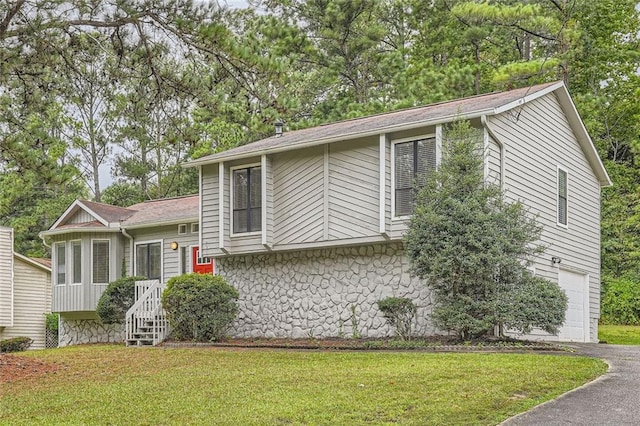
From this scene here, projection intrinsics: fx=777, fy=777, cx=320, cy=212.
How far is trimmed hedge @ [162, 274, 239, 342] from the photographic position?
17.1 metres

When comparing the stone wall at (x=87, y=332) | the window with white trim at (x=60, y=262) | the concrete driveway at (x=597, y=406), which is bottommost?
the stone wall at (x=87, y=332)

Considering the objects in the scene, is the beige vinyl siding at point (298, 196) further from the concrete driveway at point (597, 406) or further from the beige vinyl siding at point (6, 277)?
the beige vinyl siding at point (6, 277)

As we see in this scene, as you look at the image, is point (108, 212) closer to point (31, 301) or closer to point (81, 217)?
point (81, 217)

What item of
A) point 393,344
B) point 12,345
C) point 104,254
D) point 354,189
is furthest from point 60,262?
point 393,344

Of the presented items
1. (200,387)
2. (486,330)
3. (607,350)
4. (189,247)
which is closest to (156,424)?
(200,387)

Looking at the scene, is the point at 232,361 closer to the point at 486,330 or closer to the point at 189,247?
the point at 486,330

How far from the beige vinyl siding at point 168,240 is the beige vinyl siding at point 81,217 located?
63.2 inches

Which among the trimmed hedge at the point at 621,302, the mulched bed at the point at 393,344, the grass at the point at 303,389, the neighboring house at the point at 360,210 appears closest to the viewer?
Result: the grass at the point at 303,389

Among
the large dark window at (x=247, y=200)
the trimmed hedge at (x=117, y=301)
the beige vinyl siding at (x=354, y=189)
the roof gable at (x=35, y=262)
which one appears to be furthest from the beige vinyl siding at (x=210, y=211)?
the roof gable at (x=35, y=262)

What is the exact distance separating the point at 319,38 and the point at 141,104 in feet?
62.0

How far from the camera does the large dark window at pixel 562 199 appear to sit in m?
18.0

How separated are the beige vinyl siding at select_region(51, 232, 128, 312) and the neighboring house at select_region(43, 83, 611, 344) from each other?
7.68 ft

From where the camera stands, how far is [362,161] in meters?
16.5

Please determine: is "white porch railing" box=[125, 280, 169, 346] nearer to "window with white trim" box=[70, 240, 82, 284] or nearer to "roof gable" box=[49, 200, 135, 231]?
"roof gable" box=[49, 200, 135, 231]
